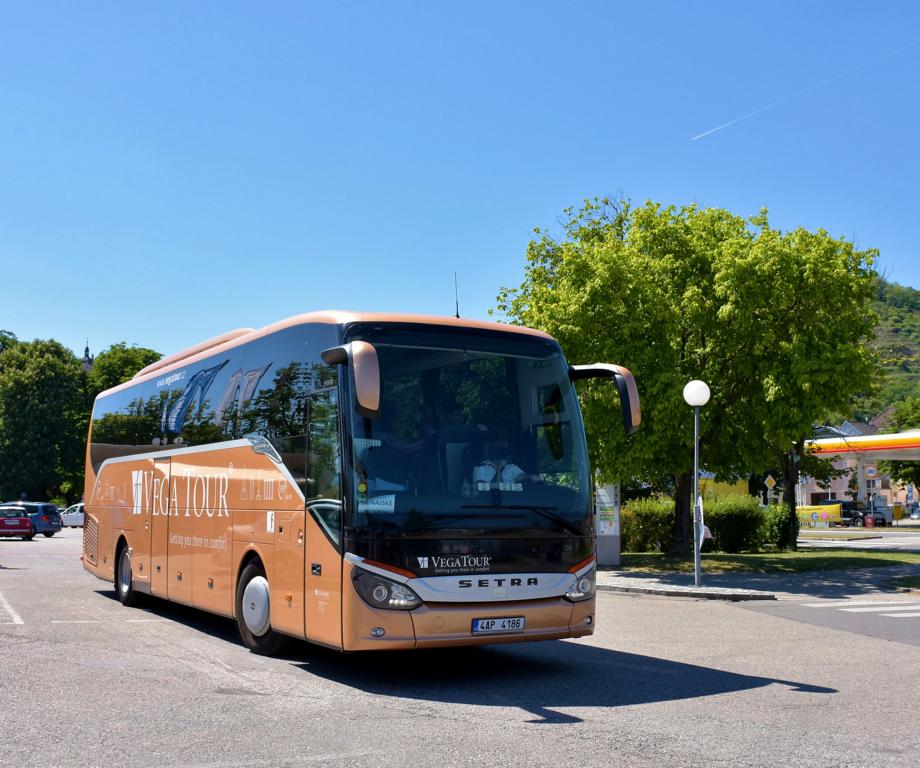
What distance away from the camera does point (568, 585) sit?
31.2ft

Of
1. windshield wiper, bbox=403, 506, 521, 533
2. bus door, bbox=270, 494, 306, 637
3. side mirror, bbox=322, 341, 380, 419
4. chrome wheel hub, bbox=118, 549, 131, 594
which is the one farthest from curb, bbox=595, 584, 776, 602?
side mirror, bbox=322, 341, 380, 419

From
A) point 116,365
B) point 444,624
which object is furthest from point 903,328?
point 444,624

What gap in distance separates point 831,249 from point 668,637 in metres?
14.5

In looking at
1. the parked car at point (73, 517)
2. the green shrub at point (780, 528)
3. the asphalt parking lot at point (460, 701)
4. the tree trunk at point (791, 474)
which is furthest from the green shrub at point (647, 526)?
the parked car at point (73, 517)

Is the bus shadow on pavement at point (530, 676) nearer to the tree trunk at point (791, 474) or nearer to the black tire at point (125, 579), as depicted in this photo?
the black tire at point (125, 579)

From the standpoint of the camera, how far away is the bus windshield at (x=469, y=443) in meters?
8.86

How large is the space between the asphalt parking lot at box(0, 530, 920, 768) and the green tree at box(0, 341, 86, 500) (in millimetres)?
64282

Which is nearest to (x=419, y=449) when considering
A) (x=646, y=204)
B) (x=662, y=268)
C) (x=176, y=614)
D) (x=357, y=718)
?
(x=357, y=718)

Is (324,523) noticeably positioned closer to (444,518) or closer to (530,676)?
(444,518)

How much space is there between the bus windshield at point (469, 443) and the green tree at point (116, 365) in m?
70.0

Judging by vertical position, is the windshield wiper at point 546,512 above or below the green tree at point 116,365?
below

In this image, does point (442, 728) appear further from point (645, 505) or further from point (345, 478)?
point (645, 505)

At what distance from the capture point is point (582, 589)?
9.66 m

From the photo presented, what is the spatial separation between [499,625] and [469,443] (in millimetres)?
1604
